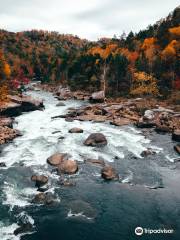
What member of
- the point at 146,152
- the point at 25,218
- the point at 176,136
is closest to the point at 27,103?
the point at 176,136

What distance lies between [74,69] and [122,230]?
344ft

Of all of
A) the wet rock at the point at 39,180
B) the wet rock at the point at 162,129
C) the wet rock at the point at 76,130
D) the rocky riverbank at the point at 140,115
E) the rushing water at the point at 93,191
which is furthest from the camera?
the rocky riverbank at the point at 140,115

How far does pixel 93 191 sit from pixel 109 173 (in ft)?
12.4

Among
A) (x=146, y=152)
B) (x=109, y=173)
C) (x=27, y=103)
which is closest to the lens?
(x=109, y=173)

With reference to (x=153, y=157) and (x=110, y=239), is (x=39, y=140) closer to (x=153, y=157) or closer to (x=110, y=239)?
(x=153, y=157)

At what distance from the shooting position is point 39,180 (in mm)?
31375

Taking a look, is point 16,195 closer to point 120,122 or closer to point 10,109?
point 120,122

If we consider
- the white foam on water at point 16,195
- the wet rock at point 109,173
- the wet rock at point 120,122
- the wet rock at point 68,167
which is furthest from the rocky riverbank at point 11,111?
the wet rock at point 109,173

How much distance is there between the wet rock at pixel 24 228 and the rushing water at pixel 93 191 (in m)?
0.38

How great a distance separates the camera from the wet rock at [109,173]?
33094mm

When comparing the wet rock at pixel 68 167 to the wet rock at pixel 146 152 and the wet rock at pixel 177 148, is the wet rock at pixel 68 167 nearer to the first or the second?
the wet rock at pixel 146 152

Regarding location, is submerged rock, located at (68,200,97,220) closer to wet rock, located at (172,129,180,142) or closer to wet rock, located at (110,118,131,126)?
wet rock, located at (172,129,180,142)

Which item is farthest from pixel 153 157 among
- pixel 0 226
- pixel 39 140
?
pixel 0 226

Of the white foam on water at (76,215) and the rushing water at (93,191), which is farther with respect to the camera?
the white foam on water at (76,215)
